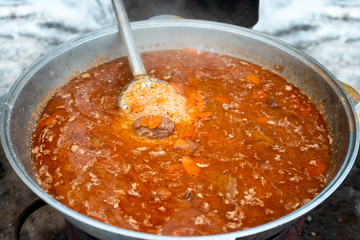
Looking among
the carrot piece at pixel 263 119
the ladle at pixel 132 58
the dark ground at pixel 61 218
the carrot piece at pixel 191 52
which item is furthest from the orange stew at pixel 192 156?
the dark ground at pixel 61 218

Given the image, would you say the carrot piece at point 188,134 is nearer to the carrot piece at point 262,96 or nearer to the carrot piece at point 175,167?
the carrot piece at point 175,167

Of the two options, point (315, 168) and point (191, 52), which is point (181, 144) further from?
point (191, 52)

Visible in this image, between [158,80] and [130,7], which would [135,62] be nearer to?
[158,80]

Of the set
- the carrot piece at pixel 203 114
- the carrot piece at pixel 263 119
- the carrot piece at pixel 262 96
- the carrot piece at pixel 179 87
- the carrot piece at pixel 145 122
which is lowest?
the carrot piece at pixel 145 122

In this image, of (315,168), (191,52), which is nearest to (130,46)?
(191,52)

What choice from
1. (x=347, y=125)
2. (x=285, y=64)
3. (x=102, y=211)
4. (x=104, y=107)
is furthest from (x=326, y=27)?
(x=102, y=211)

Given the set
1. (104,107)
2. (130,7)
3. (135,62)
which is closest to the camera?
(104,107)

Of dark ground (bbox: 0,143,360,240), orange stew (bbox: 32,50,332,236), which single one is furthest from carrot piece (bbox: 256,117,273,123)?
dark ground (bbox: 0,143,360,240)
